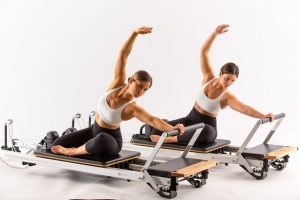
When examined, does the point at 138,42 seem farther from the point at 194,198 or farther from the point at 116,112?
the point at 194,198

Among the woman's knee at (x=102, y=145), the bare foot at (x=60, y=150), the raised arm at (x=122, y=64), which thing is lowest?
the bare foot at (x=60, y=150)

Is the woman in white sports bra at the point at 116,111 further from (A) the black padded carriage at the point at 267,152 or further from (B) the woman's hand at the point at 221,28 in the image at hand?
(A) the black padded carriage at the point at 267,152

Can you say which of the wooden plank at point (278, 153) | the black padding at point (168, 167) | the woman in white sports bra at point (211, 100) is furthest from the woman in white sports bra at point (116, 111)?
the wooden plank at point (278, 153)

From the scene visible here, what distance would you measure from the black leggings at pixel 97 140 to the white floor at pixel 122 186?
35 centimetres

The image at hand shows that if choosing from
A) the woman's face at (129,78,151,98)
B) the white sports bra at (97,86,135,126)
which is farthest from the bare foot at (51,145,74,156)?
the woman's face at (129,78,151,98)

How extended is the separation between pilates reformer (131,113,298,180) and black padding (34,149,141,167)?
0.81 meters

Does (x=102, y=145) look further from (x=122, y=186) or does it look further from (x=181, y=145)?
(x=181, y=145)

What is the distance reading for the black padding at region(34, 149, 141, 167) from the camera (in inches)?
215

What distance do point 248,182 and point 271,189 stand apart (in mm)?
304

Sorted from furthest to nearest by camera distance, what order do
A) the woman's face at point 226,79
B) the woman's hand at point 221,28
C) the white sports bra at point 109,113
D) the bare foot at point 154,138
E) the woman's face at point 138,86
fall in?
the bare foot at point 154,138, the woman's hand at point 221,28, the woman's face at point 226,79, the white sports bra at point 109,113, the woman's face at point 138,86

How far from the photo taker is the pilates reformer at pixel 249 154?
593 centimetres

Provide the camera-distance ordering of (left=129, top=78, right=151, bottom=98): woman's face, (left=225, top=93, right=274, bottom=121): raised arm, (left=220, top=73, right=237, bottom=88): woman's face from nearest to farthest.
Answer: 1. (left=129, top=78, right=151, bottom=98): woman's face
2. (left=225, top=93, right=274, bottom=121): raised arm
3. (left=220, top=73, right=237, bottom=88): woman's face

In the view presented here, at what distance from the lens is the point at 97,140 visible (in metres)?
5.51

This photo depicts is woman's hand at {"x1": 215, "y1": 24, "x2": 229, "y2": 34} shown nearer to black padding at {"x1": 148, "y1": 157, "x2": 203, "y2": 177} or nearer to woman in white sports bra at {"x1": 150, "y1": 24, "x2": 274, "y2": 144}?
woman in white sports bra at {"x1": 150, "y1": 24, "x2": 274, "y2": 144}
